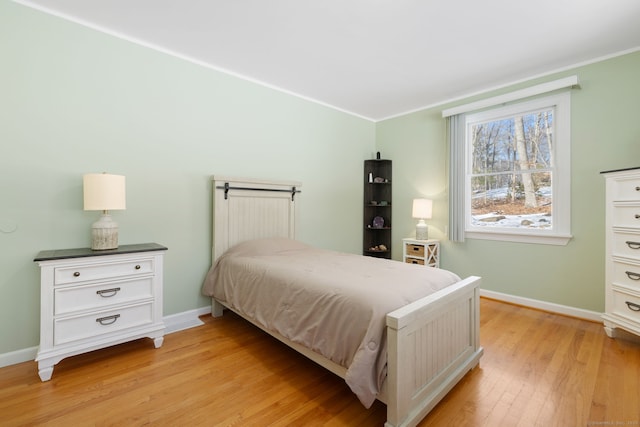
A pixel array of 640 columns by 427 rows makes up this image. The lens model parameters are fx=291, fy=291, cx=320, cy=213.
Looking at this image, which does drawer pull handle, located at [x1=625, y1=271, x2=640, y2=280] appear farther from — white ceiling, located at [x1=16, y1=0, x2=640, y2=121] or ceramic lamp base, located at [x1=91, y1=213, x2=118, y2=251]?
ceramic lamp base, located at [x1=91, y1=213, x2=118, y2=251]

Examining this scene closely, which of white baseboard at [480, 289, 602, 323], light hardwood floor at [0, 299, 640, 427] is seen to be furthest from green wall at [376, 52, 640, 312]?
light hardwood floor at [0, 299, 640, 427]

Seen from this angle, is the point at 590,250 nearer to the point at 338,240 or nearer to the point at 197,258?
the point at 338,240

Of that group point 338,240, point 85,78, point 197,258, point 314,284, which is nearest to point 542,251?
point 338,240

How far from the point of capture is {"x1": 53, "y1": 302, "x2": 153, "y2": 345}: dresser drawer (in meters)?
1.89

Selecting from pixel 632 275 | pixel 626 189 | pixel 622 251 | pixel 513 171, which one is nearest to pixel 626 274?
pixel 632 275

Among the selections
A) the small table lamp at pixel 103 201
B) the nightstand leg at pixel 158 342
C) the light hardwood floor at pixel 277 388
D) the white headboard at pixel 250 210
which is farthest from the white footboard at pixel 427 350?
the small table lamp at pixel 103 201

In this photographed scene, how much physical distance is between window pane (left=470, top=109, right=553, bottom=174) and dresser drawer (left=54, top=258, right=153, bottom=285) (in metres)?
3.74

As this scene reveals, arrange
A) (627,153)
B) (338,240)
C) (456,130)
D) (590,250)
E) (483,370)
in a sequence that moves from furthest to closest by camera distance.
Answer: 1. (338,240)
2. (456,130)
3. (590,250)
4. (627,153)
5. (483,370)

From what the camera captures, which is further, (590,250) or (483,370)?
(590,250)

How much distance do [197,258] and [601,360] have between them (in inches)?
131

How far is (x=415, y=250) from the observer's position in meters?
3.78

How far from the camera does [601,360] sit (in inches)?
80.6

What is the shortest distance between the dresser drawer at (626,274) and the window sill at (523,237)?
584mm

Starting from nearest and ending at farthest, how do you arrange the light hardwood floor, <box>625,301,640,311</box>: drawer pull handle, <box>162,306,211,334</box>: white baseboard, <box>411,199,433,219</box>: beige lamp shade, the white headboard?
the light hardwood floor → <box>625,301,640,311</box>: drawer pull handle → <box>162,306,211,334</box>: white baseboard → the white headboard → <box>411,199,433,219</box>: beige lamp shade
